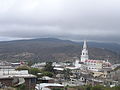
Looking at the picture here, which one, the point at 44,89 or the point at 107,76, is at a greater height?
the point at 44,89

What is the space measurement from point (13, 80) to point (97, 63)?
66.6 metres

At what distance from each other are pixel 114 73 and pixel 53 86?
145 feet

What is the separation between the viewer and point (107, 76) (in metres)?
77.7

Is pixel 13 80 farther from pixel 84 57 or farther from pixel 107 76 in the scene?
pixel 84 57

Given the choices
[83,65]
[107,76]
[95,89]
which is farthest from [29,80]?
[83,65]

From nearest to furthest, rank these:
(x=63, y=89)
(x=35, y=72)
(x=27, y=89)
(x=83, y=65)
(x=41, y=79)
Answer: (x=27, y=89) < (x=63, y=89) < (x=41, y=79) < (x=35, y=72) < (x=83, y=65)

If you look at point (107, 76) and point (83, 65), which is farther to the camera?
point (83, 65)

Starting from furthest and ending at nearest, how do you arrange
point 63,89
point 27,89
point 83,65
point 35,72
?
point 83,65 < point 35,72 < point 63,89 < point 27,89

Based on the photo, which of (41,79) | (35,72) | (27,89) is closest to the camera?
(27,89)

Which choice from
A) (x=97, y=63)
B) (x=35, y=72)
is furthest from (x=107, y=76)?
(x=35, y=72)

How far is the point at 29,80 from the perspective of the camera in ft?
123

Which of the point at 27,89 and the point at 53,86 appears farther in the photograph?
the point at 53,86

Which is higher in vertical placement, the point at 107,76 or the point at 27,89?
the point at 27,89

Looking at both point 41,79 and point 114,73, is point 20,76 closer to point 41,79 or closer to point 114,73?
point 41,79
